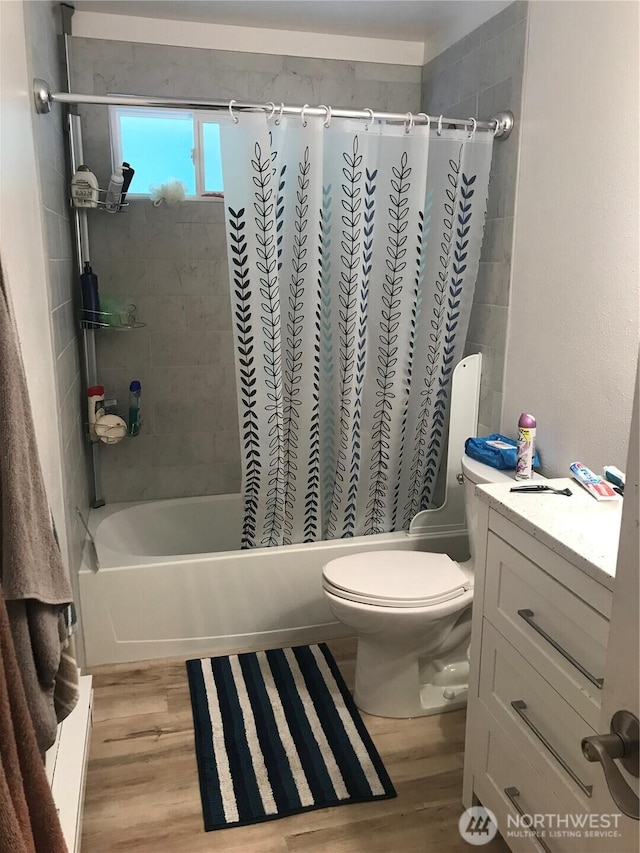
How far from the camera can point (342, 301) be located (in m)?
2.40

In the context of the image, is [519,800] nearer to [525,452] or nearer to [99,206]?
[525,452]

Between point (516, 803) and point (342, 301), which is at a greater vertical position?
point (342, 301)

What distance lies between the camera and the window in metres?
2.90

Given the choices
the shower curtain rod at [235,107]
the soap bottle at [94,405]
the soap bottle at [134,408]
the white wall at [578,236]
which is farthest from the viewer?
the soap bottle at [134,408]

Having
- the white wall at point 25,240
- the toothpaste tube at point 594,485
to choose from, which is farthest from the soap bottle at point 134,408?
the toothpaste tube at point 594,485

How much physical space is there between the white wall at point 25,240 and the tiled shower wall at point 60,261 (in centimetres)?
11

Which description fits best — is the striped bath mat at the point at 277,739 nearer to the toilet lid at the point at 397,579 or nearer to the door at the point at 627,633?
the toilet lid at the point at 397,579

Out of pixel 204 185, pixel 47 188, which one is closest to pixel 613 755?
pixel 47 188

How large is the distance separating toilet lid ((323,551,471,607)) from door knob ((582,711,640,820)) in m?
1.36

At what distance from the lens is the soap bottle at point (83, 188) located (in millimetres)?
2592

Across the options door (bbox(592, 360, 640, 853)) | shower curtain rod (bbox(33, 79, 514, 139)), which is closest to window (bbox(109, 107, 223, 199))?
shower curtain rod (bbox(33, 79, 514, 139))

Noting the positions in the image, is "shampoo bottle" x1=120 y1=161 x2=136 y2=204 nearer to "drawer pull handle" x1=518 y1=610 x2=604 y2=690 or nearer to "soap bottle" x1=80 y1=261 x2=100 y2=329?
"soap bottle" x1=80 y1=261 x2=100 y2=329

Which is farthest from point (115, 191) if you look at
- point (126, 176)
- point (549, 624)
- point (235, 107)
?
point (549, 624)

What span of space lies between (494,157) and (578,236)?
0.59 m
